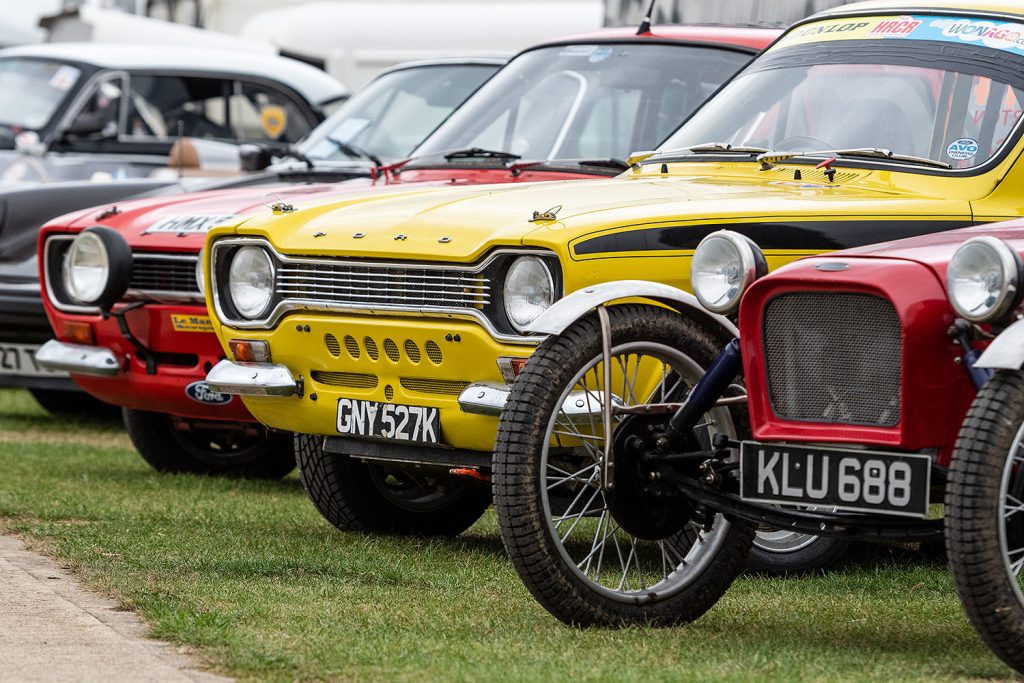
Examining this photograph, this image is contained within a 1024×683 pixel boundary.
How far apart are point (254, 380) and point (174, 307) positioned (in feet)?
5.07

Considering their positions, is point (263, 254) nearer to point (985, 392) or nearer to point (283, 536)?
point (283, 536)

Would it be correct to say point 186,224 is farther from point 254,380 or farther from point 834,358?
point 834,358

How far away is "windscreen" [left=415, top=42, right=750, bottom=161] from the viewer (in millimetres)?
7543

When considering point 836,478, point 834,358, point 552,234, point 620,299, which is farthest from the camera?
point 552,234

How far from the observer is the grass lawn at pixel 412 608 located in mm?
4469

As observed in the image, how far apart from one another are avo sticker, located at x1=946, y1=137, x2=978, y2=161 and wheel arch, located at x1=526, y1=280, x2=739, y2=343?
4.08ft

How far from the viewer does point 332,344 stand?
19.6 feet

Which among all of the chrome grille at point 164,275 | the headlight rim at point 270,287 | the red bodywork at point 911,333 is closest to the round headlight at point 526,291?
the red bodywork at point 911,333

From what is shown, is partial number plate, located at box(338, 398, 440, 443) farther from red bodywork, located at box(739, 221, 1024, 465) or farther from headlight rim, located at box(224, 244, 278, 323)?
red bodywork, located at box(739, 221, 1024, 465)

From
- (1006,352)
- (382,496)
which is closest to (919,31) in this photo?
(1006,352)

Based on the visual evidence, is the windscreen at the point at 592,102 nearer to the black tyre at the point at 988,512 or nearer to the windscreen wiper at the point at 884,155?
the windscreen wiper at the point at 884,155

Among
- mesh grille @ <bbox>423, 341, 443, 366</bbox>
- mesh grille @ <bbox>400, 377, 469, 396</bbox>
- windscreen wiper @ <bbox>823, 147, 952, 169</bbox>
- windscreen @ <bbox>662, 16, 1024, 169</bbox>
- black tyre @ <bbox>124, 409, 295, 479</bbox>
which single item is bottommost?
black tyre @ <bbox>124, 409, 295, 479</bbox>

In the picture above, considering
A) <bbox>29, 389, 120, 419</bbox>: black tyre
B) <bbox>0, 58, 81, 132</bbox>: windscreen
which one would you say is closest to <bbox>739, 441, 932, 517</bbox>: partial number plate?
<bbox>29, 389, 120, 419</bbox>: black tyre

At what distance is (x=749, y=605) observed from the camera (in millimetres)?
5410
